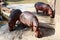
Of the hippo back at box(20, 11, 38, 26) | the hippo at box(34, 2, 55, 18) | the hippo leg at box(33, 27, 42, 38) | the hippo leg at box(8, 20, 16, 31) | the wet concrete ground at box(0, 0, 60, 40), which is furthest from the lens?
the hippo at box(34, 2, 55, 18)

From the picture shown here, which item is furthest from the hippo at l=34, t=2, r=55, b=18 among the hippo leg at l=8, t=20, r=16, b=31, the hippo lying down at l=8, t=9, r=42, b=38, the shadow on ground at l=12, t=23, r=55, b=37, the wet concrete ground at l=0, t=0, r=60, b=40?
the hippo leg at l=8, t=20, r=16, b=31

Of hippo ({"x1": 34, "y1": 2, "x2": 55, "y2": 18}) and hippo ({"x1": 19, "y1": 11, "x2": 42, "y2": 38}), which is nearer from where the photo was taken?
hippo ({"x1": 19, "y1": 11, "x2": 42, "y2": 38})

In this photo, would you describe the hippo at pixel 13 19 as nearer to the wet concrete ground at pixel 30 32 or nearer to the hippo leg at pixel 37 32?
the wet concrete ground at pixel 30 32

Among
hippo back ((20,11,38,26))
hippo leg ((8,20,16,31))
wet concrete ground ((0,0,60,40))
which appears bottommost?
wet concrete ground ((0,0,60,40))

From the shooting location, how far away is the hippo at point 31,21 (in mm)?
5555

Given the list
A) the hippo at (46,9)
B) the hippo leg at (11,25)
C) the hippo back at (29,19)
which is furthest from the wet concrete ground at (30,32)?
the hippo at (46,9)

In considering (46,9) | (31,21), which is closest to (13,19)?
(31,21)

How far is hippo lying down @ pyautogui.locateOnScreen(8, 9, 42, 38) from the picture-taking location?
18.3ft

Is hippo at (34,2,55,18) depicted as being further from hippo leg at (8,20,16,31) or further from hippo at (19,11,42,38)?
hippo leg at (8,20,16,31)

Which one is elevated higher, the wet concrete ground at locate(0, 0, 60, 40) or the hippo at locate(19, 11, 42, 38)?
the hippo at locate(19, 11, 42, 38)

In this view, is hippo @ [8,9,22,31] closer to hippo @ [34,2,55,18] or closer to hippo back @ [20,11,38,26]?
hippo back @ [20,11,38,26]

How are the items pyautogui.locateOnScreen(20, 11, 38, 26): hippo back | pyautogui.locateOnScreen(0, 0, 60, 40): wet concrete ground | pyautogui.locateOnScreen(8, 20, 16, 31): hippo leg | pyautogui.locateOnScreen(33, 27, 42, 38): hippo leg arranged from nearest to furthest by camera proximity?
pyautogui.locateOnScreen(0, 0, 60, 40): wet concrete ground → pyautogui.locateOnScreen(33, 27, 42, 38): hippo leg → pyautogui.locateOnScreen(20, 11, 38, 26): hippo back → pyautogui.locateOnScreen(8, 20, 16, 31): hippo leg

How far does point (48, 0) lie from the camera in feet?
31.4

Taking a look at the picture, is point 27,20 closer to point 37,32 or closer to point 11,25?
point 11,25
